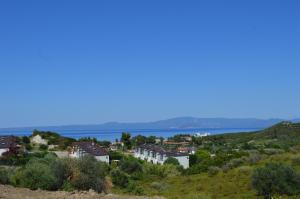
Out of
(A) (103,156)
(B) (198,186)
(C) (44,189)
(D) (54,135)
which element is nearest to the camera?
(C) (44,189)

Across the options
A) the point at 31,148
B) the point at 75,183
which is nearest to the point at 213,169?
the point at 75,183

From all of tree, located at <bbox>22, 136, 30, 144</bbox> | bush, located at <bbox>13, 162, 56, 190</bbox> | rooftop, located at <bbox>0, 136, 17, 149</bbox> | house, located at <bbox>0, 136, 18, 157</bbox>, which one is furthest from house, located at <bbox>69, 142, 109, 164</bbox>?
bush, located at <bbox>13, 162, 56, 190</bbox>

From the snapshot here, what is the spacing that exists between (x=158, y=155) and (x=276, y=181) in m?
45.1

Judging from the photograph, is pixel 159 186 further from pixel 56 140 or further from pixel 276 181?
pixel 56 140

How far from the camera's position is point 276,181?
86.4ft

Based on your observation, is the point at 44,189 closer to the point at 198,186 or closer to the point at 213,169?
the point at 198,186

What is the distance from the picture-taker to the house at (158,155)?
2563 inches

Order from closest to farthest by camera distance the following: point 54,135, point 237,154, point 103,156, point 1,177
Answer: point 1,177
point 237,154
point 103,156
point 54,135

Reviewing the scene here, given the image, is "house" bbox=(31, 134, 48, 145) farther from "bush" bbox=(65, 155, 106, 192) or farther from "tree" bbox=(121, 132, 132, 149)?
"bush" bbox=(65, 155, 106, 192)

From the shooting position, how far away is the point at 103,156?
204 ft

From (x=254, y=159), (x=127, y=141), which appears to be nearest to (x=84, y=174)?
(x=254, y=159)

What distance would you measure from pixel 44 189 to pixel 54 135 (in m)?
64.0

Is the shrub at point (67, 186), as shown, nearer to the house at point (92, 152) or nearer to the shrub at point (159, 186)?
the shrub at point (159, 186)

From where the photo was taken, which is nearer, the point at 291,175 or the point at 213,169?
the point at 291,175
